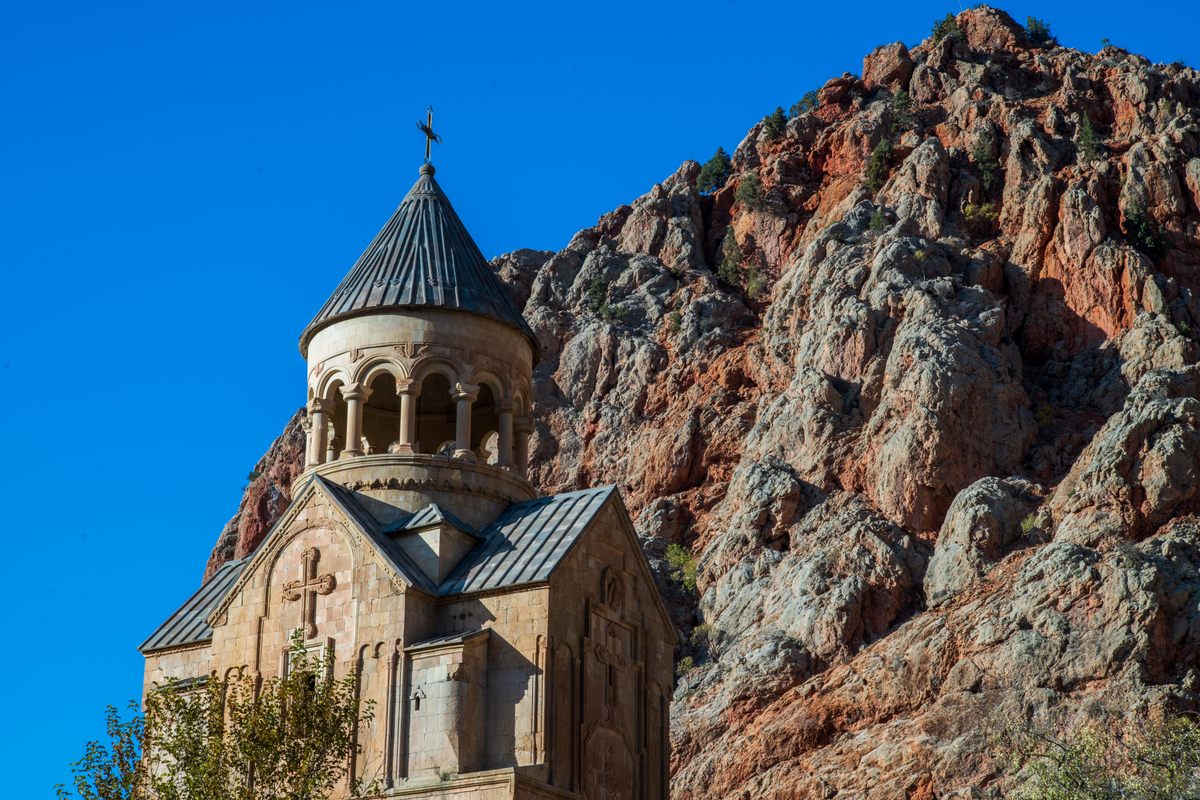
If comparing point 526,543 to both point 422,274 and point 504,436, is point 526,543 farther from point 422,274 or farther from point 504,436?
point 422,274

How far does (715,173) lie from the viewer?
81.4m

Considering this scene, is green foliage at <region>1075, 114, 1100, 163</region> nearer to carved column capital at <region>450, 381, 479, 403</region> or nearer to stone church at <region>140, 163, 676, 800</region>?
stone church at <region>140, 163, 676, 800</region>

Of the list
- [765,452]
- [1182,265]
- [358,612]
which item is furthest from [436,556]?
[1182,265]

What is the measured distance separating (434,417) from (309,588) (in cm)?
587

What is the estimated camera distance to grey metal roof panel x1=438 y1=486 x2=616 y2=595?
2533cm

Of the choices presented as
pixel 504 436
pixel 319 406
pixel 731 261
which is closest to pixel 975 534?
pixel 731 261

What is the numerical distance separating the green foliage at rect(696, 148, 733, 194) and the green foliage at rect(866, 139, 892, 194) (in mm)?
8780

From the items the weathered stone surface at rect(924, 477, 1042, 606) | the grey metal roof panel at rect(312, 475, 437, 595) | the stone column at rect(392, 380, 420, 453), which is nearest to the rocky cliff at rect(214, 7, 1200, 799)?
the weathered stone surface at rect(924, 477, 1042, 606)

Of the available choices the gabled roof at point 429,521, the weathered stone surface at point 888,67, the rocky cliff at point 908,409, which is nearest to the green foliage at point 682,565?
the rocky cliff at point 908,409

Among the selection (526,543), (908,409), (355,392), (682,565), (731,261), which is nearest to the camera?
(526,543)

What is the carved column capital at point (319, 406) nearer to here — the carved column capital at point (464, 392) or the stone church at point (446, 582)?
the stone church at point (446, 582)

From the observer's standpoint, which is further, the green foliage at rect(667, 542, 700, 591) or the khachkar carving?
the green foliage at rect(667, 542, 700, 591)

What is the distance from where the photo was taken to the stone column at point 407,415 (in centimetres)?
2755

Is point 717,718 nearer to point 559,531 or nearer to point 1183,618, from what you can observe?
point 1183,618
